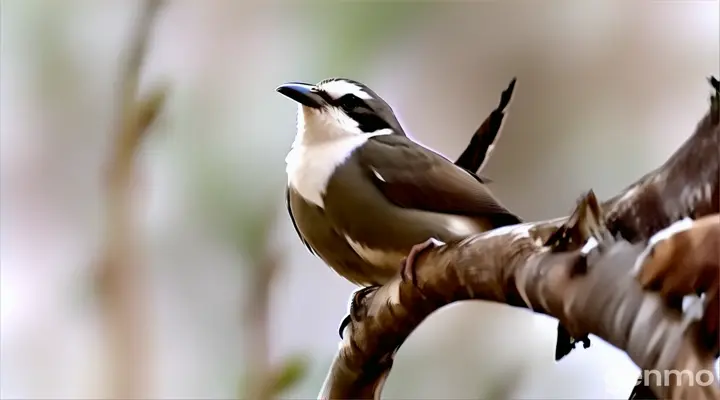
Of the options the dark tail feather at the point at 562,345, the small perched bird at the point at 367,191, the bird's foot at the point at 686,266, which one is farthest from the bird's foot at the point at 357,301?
the bird's foot at the point at 686,266

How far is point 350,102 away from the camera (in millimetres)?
985

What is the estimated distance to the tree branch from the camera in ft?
2.14

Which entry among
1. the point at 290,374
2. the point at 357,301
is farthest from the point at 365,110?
the point at 290,374

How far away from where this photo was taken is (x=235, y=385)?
1.07 m

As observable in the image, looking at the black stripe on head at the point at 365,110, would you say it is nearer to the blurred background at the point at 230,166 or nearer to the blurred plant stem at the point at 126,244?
the blurred background at the point at 230,166

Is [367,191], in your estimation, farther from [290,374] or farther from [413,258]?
[290,374]

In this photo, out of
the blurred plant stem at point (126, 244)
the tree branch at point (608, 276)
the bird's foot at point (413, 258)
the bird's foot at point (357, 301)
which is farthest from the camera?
the blurred plant stem at point (126, 244)

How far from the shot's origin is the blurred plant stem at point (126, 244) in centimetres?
107

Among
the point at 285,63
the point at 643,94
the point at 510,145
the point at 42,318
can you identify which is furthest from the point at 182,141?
the point at 643,94

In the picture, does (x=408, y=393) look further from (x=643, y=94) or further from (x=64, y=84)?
(x=64, y=84)

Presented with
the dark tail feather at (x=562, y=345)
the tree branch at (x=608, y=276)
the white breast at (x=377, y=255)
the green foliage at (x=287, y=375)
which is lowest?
the green foliage at (x=287, y=375)

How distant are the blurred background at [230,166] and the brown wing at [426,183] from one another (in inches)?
3.6

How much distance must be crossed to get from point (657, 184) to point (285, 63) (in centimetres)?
57

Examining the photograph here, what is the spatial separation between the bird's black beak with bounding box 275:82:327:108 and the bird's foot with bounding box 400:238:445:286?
230 mm
